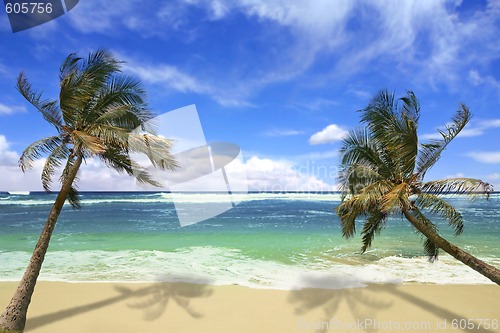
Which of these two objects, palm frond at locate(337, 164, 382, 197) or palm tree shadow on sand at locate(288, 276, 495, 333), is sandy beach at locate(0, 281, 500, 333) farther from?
palm frond at locate(337, 164, 382, 197)

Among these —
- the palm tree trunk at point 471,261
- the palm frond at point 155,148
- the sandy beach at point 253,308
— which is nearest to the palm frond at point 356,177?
the palm tree trunk at point 471,261

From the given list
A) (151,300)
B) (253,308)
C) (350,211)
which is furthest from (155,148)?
(253,308)

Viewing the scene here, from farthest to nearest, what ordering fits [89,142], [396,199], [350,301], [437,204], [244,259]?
[244,259] → [350,301] → [437,204] → [396,199] → [89,142]

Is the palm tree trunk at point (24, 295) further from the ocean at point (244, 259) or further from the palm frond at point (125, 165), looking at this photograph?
the ocean at point (244, 259)

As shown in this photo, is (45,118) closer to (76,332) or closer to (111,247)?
(76,332)

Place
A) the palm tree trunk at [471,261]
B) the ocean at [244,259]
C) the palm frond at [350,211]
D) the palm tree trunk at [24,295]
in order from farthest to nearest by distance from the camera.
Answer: the ocean at [244,259]
the palm frond at [350,211]
the palm tree trunk at [471,261]
the palm tree trunk at [24,295]

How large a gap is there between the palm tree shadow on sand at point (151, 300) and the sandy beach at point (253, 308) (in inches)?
0.9

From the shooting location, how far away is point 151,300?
9.41 meters

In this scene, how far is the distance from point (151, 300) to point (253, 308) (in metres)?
3.09

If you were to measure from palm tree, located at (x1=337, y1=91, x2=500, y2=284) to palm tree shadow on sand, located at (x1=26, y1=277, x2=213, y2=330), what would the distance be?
5157 mm

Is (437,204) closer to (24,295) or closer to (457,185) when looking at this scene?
(457,185)

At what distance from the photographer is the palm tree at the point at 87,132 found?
677 centimetres

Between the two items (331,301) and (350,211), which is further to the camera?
(331,301)

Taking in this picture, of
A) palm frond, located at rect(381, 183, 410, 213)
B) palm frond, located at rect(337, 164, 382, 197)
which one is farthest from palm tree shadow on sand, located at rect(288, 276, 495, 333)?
palm frond, located at rect(337, 164, 382, 197)
